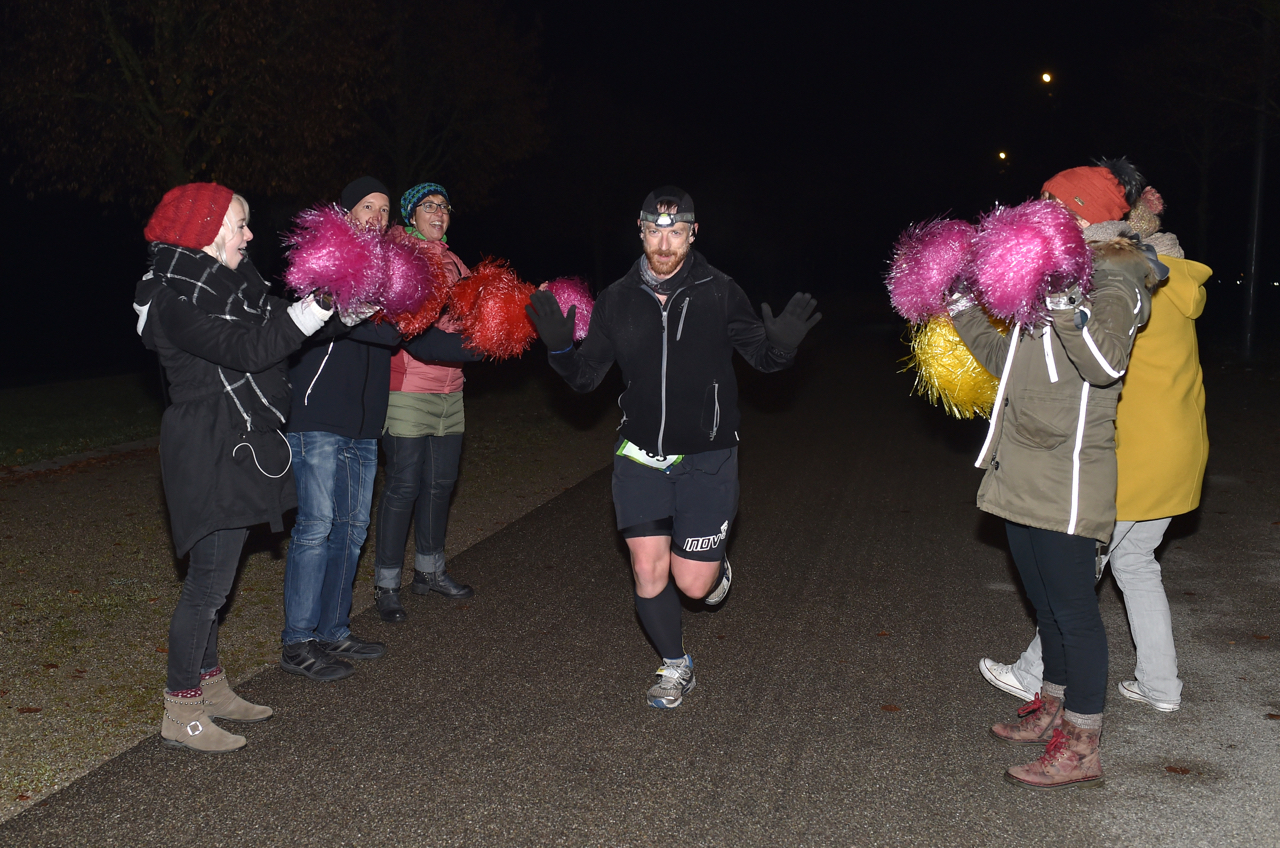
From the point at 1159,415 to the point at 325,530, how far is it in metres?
3.69

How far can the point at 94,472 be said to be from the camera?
34.3 ft

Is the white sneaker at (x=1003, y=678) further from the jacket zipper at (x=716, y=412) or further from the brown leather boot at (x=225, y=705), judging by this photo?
the brown leather boot at (x=225, y=705)

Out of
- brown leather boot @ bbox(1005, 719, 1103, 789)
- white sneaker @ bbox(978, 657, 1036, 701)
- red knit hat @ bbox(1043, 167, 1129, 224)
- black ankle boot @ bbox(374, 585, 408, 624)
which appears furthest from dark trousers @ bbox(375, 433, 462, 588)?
red knit hat @ bbox(1043, 167, 1129, 224)

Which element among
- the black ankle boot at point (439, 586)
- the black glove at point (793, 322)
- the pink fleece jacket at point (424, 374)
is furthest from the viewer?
the black ankle boot at point (439, 586)

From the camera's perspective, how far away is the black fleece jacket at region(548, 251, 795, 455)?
4.39m

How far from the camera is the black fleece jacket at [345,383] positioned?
4809 mm

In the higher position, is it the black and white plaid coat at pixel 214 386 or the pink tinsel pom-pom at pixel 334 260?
→ the pink tinsel pom-pom at pixel 334 260

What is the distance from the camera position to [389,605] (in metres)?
Answer: 5.76

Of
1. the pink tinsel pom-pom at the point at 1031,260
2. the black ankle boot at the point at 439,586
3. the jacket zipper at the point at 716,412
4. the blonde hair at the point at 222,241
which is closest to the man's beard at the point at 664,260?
the jacket zipper at the point at 716,412

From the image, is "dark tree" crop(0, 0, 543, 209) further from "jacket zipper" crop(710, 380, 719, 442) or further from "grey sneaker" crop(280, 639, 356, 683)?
"jacket zipper" crop(710, 380, 719, 442)

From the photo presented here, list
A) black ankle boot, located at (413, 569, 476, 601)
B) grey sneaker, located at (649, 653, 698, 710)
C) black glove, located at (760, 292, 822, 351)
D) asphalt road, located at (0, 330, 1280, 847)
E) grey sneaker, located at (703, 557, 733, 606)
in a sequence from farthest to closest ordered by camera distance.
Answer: black ankle boot, located at (413, 569, 476, 601)
grey sneaker, located at (703, 557, 733, 606)
grey sneaker, located at (649, 653, 698, 710)
black glove, located at (760, 292, 822, 351)
asphalt road, located at (0, 330, 1280, 847)

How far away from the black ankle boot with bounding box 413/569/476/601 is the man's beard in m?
2.66

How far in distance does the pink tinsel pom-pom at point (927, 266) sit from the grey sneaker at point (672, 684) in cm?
182

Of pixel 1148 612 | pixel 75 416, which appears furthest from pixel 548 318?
pixel 75 416
